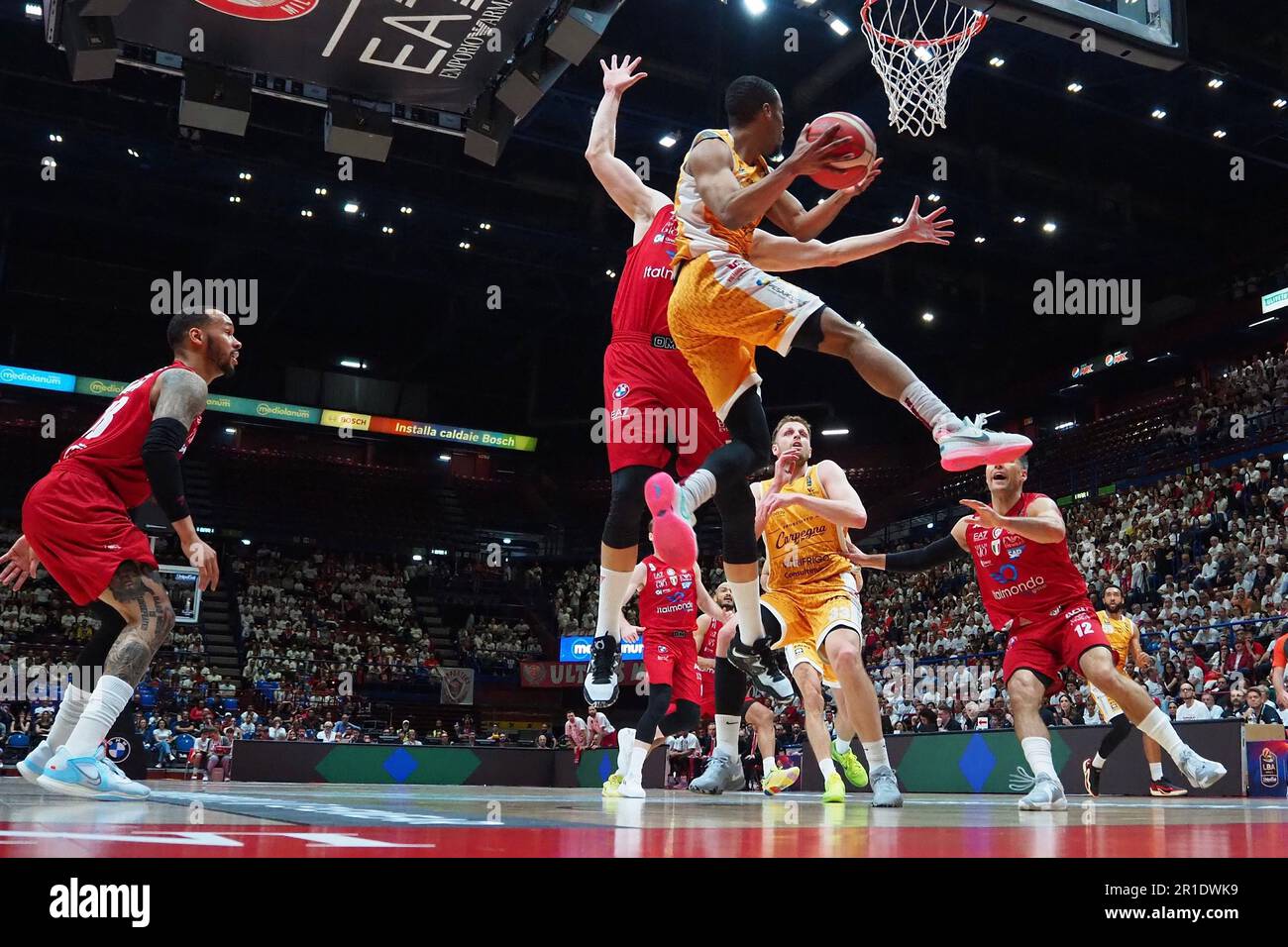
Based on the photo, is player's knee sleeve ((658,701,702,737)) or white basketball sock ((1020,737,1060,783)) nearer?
white basketball sock ((1020,737,1060,783))

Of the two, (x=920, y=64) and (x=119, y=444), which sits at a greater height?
(x=920, y=64)

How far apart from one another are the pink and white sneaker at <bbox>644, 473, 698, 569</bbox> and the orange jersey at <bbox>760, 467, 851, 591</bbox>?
7.81 ft

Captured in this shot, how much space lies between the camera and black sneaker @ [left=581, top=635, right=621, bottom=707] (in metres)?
5.20

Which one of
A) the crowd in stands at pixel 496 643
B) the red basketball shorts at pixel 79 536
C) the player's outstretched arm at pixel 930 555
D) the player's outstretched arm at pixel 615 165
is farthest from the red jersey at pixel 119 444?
the crowd in stands at pixel 496 643

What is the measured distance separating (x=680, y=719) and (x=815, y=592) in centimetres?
140

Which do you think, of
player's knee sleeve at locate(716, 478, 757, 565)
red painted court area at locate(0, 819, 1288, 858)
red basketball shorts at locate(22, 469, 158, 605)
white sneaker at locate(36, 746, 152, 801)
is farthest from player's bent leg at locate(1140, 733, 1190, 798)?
red basketball shorts at locate(22, 469, 158, 605)

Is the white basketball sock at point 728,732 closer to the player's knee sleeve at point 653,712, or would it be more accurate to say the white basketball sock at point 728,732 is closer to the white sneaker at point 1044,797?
the player's knee sleeve at point 653,712

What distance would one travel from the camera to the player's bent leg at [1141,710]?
569cm

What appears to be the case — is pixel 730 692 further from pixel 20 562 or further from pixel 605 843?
pixel 605 843

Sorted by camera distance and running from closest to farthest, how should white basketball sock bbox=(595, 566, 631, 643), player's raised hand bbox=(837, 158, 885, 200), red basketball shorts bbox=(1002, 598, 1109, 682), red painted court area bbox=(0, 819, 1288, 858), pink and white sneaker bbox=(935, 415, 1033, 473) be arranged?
red painted court area bbox=(0, 819, 1288, 858) → pink and white sneaker bbox=(935, 415, 1033, 473) → player's raised hand bbox=(837, 158, 885, 200) → white basketball sock bbox=(595, 566, 631, 643) → red basketball shorts bbox=(1002, 598, 1109, 682)

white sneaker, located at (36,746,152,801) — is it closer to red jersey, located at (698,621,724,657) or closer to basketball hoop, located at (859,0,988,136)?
red jersey, located at (698,621,724,657)

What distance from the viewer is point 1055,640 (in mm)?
6129

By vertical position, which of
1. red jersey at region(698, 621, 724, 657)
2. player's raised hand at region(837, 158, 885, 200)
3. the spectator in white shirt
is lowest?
the spectator in white shirt

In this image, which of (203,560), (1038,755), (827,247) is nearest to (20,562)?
(203,560)
